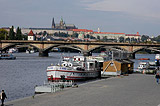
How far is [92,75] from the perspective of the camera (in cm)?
6134

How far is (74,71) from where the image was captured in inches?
2197

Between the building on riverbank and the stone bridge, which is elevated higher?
the stone bridge

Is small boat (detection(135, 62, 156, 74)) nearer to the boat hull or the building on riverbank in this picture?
the building on riverbank

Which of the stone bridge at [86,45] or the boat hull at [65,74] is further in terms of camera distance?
the stone bridge at [86,45]

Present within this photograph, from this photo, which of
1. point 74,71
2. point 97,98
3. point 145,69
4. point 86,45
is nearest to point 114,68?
point 74,71

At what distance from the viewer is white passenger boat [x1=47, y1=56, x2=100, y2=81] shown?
177ft

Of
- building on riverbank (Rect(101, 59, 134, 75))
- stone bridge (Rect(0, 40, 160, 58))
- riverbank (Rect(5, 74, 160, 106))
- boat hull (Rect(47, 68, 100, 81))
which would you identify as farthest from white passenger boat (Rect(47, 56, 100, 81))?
stone bridge (Rect(0, 40, 160, 58))

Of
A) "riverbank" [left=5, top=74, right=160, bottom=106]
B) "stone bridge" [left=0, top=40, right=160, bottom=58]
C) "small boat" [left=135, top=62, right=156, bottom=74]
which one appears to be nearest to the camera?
"riverbank" [left=5, top=74, right=160, bottom=106]

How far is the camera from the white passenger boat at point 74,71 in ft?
177

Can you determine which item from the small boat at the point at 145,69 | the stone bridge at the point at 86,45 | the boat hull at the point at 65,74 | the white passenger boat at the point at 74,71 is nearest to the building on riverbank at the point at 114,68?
the white passenger boat at the point at 74,71

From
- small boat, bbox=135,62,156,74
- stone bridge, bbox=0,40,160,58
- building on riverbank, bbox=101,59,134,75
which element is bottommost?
small boat, bbox=135,62,156,74

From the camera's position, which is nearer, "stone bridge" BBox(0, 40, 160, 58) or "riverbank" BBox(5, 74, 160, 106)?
"riverbank" BBox(5, 74, 160, 106)

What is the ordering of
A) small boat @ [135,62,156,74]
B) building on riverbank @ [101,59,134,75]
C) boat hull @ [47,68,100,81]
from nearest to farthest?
boat hull @ [47,68,100,81] → building on riverbank @ [101,59,134,75] → small boat @ [135,62,156,74]

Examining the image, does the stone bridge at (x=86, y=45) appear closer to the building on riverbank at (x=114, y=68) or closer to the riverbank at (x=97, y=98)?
the building on riverbank at (x=114, y=68)
